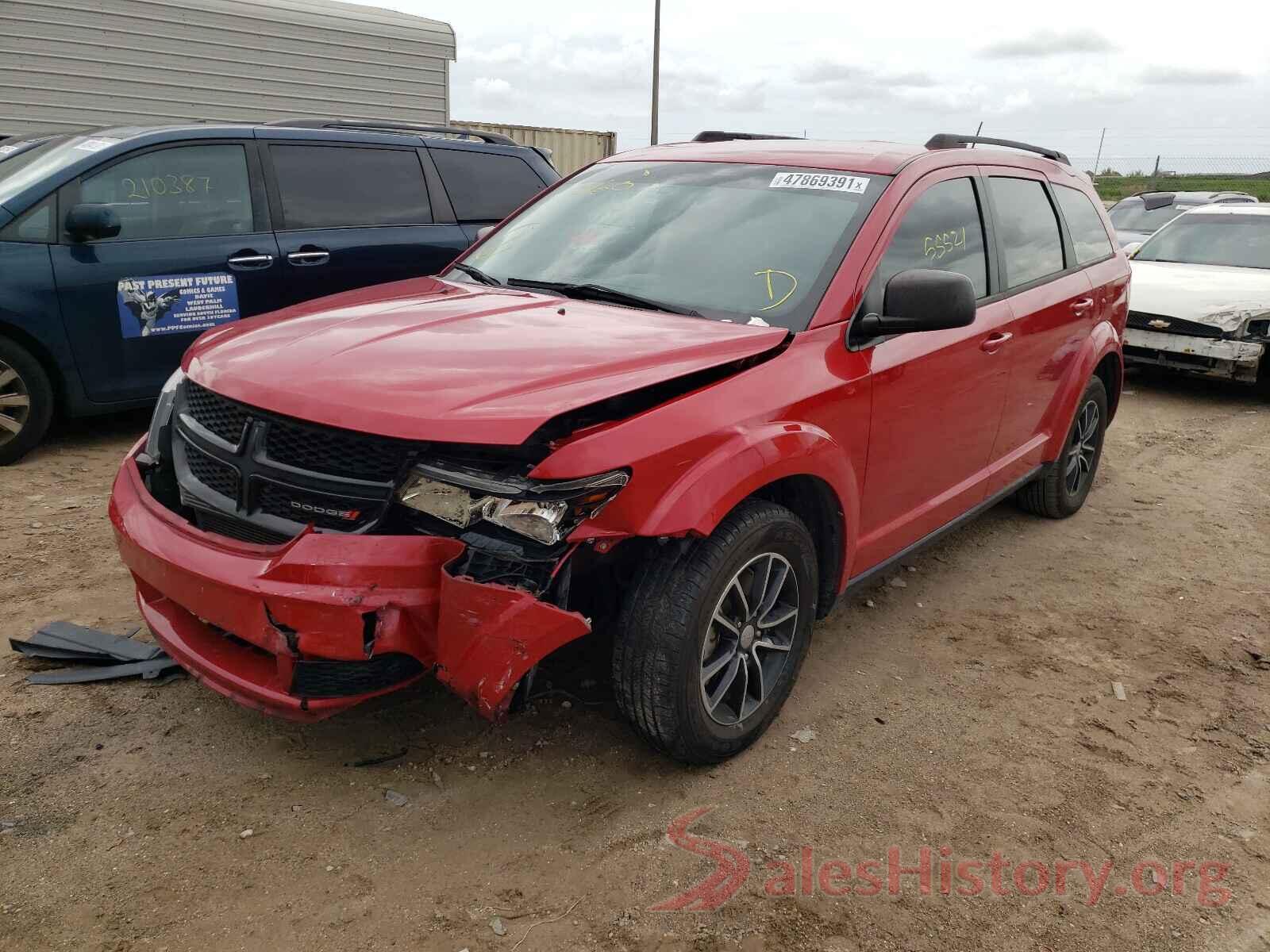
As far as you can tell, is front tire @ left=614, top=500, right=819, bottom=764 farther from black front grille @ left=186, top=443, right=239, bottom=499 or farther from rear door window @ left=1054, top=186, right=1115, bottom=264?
rear door window @ left=1054, top=186, right=1115, bottom=264

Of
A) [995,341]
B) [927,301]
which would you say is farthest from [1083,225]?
[927,301]

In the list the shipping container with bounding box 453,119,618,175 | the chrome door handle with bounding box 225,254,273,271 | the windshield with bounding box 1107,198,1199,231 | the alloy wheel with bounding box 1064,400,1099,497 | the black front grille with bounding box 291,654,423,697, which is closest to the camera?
the black front grille with bounding box 291,654,423,697

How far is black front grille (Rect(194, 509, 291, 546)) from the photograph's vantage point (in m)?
2.50

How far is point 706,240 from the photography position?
331 centimetres

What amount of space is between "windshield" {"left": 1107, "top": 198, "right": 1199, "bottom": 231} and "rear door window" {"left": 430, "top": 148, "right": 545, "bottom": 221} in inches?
376

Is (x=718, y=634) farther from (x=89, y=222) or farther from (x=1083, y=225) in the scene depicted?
(x=89, y=222)

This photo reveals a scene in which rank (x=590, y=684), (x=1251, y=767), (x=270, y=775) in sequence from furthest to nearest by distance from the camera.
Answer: (x=590, y=684)
(x=1251, y=767)
(x=270, y=775)

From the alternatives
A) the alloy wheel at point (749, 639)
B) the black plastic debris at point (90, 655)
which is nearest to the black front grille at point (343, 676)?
the alloy wheel at point (749, 639)

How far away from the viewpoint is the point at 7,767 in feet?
8.86

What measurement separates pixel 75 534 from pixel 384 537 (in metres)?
2.73

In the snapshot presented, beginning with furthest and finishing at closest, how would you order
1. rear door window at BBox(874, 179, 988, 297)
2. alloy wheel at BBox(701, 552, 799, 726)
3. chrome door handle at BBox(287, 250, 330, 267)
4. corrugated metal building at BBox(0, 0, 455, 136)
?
corrugated metal building at BBox(0, 0, 455, 136) → chrome door handle at BBox(287, 250, 330, 267) → rear door window at BBox(874, 179, 988, 297) → alloy wheel at BBox(701, 552, 799, 726)

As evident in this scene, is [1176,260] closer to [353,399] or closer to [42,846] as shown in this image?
[353,399]

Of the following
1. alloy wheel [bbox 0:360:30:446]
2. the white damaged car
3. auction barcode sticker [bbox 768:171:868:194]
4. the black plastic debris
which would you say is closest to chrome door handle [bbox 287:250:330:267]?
alloy wheel [bbox 0:360:30:446]

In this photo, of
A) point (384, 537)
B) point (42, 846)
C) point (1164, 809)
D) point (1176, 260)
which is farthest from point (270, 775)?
point (1176, 260)
